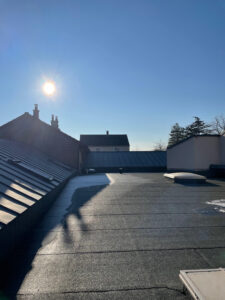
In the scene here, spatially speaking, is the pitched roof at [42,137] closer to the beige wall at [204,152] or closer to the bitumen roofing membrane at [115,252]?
the beige wall at [204,152]

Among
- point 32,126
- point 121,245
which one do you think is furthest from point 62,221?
point 32,126

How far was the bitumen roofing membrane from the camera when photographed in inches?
114

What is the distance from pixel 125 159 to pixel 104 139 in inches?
1183

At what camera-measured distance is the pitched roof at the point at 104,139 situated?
57.8 metres

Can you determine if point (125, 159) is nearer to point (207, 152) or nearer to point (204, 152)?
point (204, 152)

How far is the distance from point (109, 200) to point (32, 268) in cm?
529

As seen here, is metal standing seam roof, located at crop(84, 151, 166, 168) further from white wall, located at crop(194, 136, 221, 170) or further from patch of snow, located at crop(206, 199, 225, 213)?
patch of snow, located at crop(206, 199, 225, 213)

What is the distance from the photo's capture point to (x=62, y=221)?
5953 millimetres

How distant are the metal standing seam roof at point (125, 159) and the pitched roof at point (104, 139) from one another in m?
26.0

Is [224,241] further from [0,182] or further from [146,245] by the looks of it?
[0,182]

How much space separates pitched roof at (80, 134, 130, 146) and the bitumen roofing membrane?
50805 millimetres

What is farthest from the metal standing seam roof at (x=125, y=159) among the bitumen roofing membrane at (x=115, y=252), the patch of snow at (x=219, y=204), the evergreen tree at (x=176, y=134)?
the evergreen tree at (x=176, y=134)

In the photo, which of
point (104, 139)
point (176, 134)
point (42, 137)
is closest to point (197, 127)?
point (176, 134)

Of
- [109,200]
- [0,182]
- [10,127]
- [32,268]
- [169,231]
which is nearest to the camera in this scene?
[32,268]
